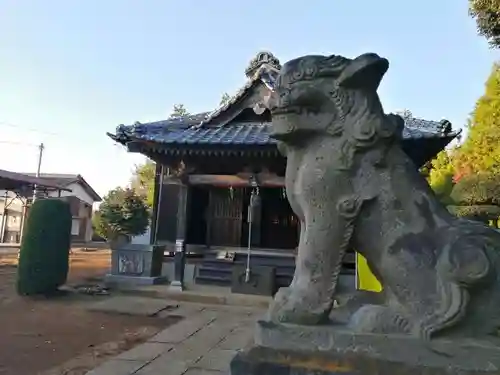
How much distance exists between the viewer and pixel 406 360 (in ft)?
6.78

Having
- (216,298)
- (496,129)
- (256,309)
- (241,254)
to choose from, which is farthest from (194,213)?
(496,129)

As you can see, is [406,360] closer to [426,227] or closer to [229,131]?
[426,227]

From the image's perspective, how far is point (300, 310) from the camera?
224 cm

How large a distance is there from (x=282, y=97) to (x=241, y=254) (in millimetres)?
9069

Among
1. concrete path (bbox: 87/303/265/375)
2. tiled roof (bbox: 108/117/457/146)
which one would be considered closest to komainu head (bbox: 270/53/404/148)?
concrete path (bbox: 87/303/265/375)

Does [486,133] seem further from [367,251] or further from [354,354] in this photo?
[354,354]

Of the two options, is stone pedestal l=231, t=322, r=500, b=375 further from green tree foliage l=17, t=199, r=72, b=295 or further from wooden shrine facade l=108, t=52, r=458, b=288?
green tree foliage l=17, t=199, r=72, b=295

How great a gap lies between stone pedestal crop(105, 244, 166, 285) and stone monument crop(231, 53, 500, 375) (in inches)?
324

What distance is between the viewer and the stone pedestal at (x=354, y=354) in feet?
6.68

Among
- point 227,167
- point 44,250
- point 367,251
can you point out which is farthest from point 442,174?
point 367,251

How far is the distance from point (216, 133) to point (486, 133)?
766cm

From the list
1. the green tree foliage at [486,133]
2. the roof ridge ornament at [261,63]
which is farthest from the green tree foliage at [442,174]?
the roof ridge ornament at [261,63]

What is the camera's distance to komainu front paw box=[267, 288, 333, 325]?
7.32 feet

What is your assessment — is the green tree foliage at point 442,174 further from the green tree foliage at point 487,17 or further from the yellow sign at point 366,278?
the yellow sign at point 366,278
